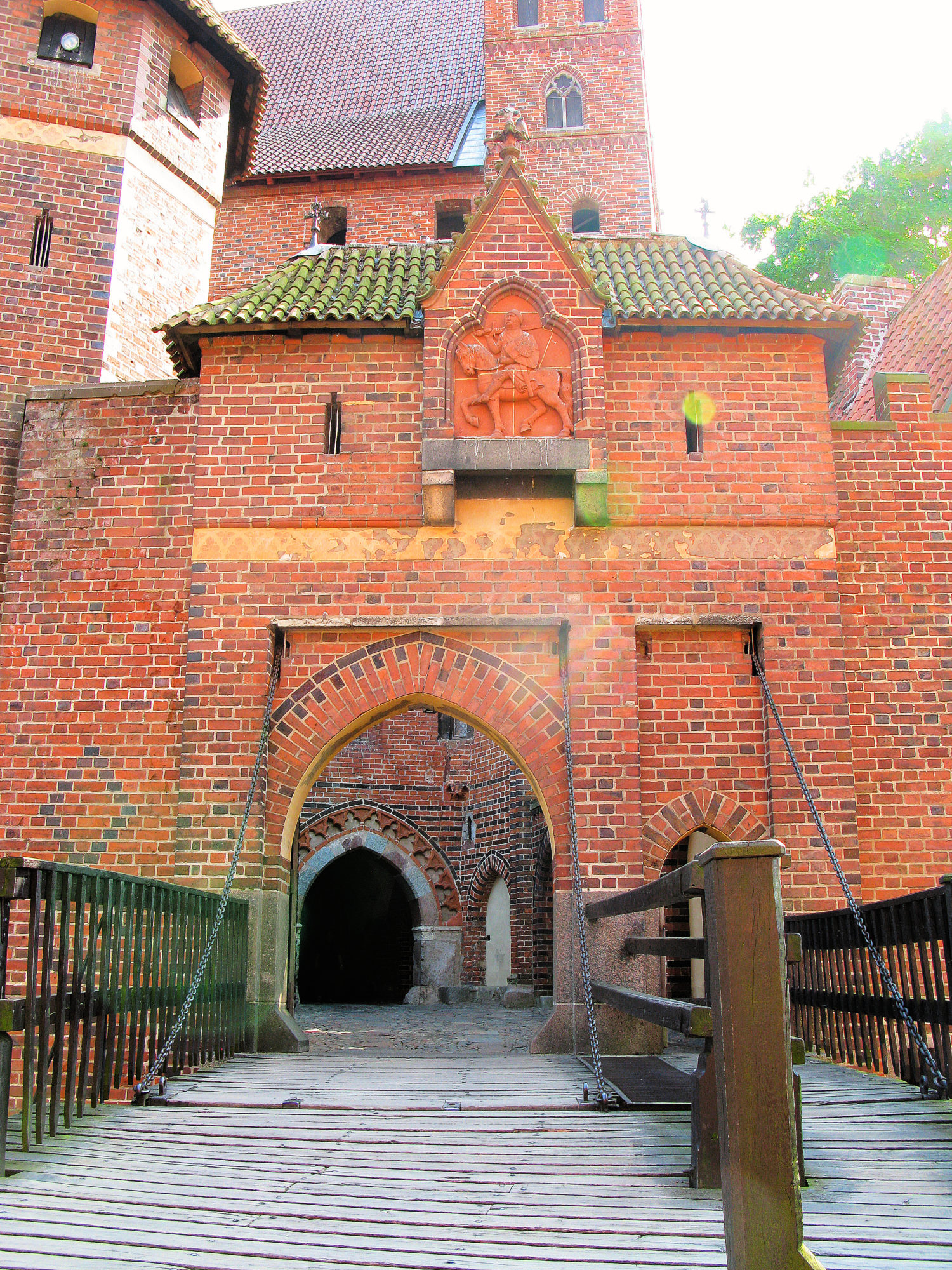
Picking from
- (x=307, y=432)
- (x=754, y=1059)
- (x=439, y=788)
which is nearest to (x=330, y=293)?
(x=307, y=432)

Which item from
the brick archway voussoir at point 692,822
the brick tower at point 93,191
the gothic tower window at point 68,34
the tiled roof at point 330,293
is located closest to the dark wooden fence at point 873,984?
the brick archway voussoir at point 692,822

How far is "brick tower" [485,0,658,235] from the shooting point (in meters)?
21.6

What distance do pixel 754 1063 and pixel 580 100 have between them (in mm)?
22424

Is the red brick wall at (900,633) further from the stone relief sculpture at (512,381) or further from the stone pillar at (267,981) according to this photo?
the stone pillar at (267,981)

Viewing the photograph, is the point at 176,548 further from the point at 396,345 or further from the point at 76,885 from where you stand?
the point at 76,885

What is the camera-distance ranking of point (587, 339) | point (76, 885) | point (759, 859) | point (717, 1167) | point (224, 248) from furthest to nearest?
point (224, 248), point (587, 339), point (76, 885), point (717, 1167), point (759, 859)

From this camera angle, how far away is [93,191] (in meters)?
13.2

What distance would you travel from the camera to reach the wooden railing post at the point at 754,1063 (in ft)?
10.9

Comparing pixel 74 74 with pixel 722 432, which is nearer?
pixel 722 432

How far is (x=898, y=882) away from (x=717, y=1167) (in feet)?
21.9

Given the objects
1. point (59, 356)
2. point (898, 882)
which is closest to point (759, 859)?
point (898, 882)

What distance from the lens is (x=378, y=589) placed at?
10539mm

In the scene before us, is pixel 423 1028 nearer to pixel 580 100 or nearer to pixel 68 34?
pixel 68 34

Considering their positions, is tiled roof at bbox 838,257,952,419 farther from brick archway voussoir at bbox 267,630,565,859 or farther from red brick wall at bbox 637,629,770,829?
brick archway voussoir at bbox 267,630,565,859
